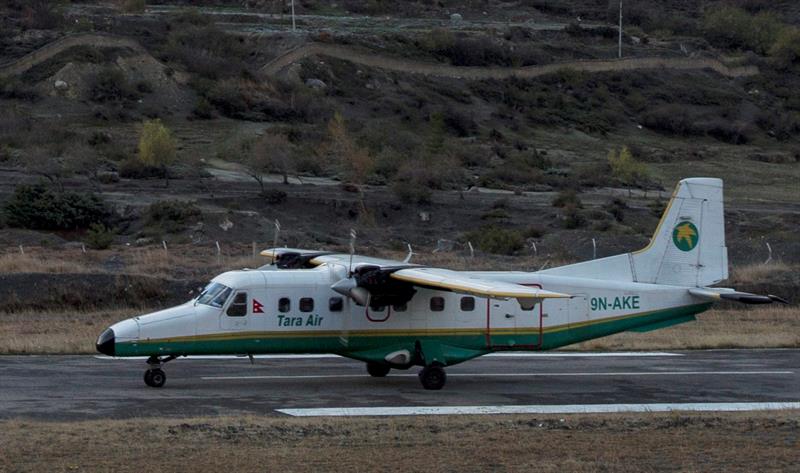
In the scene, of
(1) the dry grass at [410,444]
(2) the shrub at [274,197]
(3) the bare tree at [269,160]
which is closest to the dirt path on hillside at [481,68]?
(3) the bare tree at [269,160]

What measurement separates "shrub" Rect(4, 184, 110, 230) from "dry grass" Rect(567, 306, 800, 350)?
29555 millimetres

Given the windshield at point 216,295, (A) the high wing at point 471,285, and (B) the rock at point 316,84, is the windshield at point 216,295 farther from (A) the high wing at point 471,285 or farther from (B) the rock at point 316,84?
(B) the rock at point 316,84

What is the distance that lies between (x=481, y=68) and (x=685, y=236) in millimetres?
81035

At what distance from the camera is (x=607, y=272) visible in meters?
26.8

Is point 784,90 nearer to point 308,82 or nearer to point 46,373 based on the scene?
point 308,82

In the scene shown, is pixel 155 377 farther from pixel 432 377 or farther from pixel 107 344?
pixel 432 377

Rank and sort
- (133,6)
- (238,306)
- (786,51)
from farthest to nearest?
(786,51) < (133,6) < (238,306)

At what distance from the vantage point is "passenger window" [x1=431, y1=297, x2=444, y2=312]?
25.0 m

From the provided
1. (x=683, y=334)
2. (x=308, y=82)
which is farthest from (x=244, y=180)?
(x=683, y=334)

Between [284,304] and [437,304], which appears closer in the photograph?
[284,304]

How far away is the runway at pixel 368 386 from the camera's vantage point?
22406 millimetres

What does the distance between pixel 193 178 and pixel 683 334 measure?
37881mm

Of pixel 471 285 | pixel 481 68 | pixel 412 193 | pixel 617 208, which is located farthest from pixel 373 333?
pixel 481 68

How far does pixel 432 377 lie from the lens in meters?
24.8
